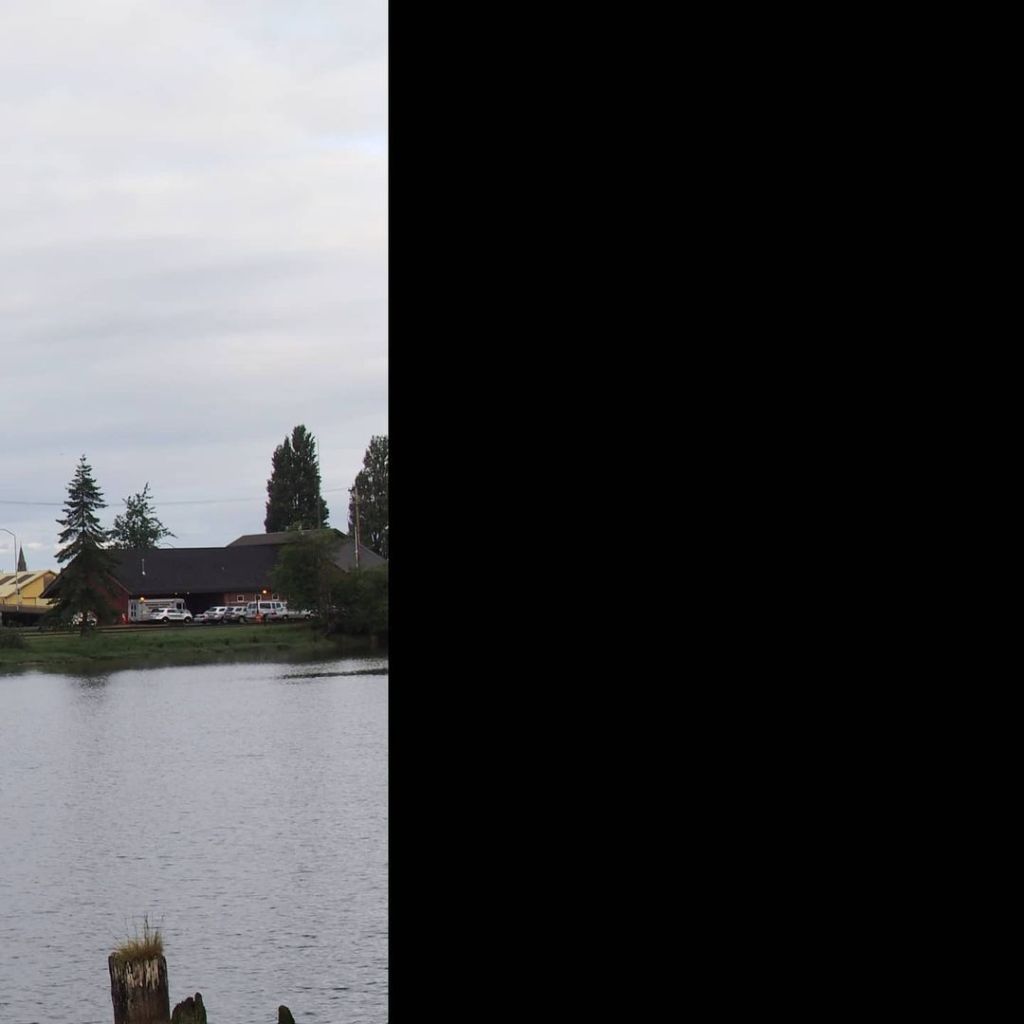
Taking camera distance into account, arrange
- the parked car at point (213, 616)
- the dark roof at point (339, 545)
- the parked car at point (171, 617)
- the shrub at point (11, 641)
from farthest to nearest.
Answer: the parked car at point (171, 617), the parked car at point (213, 616), the dark roof at point (339, 545), the shrub at point (11, 641)

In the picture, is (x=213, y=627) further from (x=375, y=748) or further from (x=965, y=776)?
(x=965, y=776)

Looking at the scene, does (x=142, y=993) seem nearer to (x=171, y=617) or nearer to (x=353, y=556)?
(x=171, y=617)

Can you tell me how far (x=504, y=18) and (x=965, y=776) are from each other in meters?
0.71

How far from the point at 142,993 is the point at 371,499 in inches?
2196

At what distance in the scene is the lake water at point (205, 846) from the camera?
1320cm

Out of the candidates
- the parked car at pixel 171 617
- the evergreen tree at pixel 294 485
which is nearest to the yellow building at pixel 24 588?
the parked car at pixel 171 617

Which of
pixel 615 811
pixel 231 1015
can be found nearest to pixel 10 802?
pixel 231 1015

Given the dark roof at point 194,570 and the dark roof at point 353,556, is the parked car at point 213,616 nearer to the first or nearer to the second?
the dark roof at point 194,570

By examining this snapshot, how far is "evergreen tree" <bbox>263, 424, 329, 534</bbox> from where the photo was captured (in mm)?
68500

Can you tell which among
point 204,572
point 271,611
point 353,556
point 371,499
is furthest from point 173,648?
point 371,499

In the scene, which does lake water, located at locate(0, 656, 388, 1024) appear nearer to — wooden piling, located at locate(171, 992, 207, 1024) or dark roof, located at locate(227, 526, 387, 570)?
wooden piling, located at locate(171, 992, 207, 1024)

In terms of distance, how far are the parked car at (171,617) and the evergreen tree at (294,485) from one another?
12.7 metres

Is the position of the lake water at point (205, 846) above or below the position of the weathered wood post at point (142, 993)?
below

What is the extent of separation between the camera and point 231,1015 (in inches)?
481
